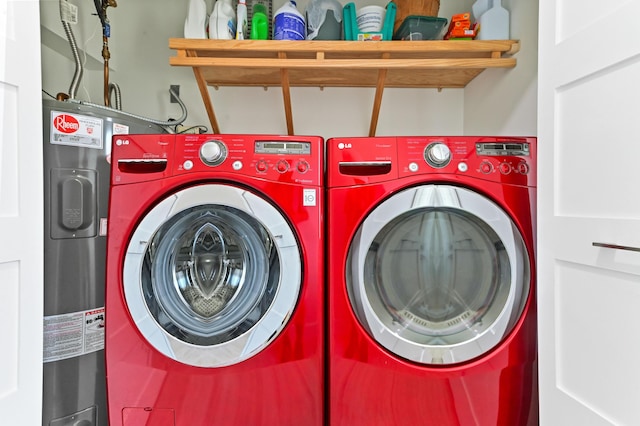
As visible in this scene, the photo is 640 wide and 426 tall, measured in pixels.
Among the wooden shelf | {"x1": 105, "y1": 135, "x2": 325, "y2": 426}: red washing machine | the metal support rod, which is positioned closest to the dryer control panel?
{"x1": 105, "y1": 135, "x2": 325, "y2": 426}: red washing machine

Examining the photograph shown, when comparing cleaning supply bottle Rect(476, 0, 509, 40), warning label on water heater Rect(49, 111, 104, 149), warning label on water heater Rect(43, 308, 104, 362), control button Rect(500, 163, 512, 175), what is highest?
cleaning supply bottle Rect(476, 0, 509, 40)

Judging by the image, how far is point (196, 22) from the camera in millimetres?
1477

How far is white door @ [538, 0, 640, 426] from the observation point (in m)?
0.72

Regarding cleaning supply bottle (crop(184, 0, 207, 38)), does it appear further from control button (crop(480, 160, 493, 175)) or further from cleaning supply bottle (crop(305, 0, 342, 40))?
control button (crop(480, 160, 493, 175))

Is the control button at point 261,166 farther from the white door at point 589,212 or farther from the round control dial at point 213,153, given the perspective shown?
→ the white door at point 589,212

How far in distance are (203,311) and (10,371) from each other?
48cm

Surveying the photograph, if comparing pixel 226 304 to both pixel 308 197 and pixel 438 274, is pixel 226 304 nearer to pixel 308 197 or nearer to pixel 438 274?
pixel 308 197

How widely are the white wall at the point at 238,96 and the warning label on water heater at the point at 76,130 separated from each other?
2.41 ft

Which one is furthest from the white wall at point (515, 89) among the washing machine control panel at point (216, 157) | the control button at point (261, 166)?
the control button at point (261, 166)

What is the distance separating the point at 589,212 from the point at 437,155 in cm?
41

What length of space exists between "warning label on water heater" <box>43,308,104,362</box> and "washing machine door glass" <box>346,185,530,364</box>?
895 millimetres

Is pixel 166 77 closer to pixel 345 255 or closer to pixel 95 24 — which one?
pixel 95 24

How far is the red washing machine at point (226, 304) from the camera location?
101 cm

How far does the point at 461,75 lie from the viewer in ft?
5.55
